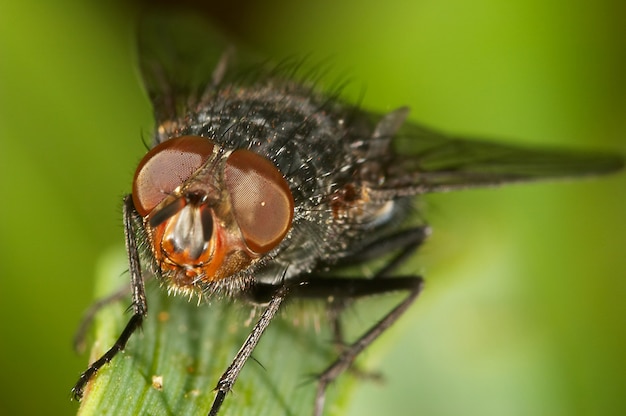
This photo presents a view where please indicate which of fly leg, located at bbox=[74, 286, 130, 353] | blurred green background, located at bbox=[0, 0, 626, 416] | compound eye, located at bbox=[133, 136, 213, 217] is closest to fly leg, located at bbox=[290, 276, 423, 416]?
blurred green background, located at bbox=[0, 0, 626, 416]

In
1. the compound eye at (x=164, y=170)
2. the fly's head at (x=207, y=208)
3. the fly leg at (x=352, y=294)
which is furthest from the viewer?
the fly leg at (x=352, y=294)

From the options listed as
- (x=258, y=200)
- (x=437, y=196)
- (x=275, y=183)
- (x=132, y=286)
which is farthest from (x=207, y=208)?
(x=437, y=196)

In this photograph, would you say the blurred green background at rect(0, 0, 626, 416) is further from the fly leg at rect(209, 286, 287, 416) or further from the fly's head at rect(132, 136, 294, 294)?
the fly leg at rect(209, 286, 287, 416)

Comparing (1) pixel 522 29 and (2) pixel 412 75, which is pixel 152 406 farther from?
(1) pixel 522 29

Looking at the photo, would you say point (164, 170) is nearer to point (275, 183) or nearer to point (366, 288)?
point (275, 183)

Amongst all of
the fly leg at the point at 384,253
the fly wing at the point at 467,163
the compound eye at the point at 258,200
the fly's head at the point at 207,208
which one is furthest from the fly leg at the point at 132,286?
the fly wing at the point at 467,163

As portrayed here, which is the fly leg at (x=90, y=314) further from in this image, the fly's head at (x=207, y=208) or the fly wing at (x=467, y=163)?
the fly wing at (x=467, y=163)
